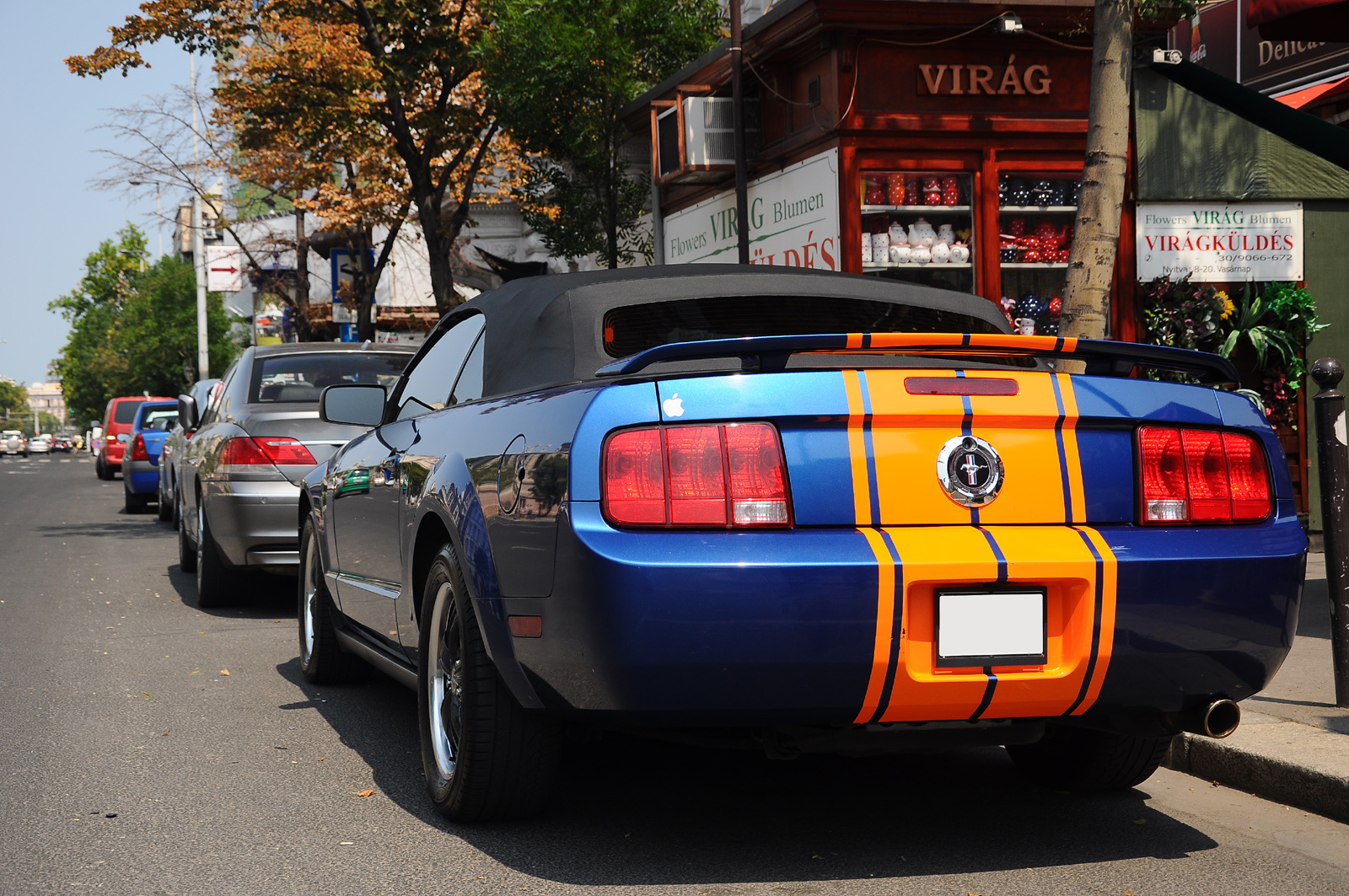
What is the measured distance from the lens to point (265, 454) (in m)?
8.39

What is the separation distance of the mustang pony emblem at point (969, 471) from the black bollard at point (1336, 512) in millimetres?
2325

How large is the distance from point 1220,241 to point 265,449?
8.05 metres

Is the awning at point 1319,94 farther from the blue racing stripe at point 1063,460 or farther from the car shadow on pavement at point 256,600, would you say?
the car shadow on pavement at point 256,600

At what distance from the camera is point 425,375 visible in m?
5.39

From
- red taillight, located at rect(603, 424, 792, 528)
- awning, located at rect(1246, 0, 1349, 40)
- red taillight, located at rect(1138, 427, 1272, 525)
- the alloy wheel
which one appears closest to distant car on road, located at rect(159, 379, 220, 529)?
the alloy wheel

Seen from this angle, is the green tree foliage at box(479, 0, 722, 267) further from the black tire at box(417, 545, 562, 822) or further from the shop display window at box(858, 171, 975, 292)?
the black tire at box(417, 545, 562, 822)

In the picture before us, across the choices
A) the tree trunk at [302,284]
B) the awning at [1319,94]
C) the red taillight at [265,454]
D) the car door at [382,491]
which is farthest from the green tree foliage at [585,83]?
the tree trunk at [302,284]

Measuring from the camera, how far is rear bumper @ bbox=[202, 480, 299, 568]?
8.32 metres

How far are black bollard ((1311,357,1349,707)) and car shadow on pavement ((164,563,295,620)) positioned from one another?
606 centimetres

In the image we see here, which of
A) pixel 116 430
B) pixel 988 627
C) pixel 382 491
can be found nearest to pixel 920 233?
pixel 382 491

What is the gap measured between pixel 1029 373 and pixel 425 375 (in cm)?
255

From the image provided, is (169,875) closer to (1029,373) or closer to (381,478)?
(381,478)

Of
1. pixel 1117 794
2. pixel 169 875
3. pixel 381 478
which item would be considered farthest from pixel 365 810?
pixel 1117 794

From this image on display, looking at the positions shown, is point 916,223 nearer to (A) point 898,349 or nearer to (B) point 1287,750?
(B) point 1287,750
